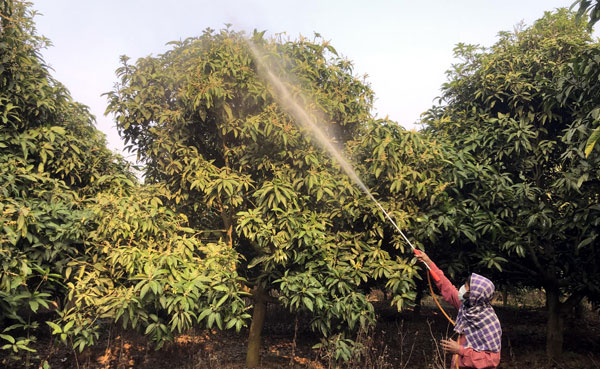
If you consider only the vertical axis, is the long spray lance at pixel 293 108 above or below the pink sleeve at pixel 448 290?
above

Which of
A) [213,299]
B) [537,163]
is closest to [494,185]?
[537,163]

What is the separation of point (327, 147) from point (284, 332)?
6.36 metres

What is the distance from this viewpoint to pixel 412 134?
5.53 metres

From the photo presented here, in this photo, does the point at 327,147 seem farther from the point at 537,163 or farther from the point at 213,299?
the point at 537,163

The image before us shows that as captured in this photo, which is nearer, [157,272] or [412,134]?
[157,272]

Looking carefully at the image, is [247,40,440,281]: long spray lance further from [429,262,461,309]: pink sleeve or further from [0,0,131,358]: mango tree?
[0,0,131,358]: mango tree

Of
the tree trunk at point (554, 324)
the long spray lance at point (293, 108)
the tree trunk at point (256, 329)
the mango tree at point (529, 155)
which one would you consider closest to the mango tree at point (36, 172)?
the long spray lance at point (293, 108)

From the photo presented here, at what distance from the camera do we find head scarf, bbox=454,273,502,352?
340cm

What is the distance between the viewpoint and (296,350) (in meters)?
8.38

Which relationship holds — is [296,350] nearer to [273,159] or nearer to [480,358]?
[273,159]

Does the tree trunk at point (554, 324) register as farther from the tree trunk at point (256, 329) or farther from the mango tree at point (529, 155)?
the tree trunk at point (256, 329)

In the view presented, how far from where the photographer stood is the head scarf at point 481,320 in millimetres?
3396

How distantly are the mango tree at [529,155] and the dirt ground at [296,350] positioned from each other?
1.25 meters

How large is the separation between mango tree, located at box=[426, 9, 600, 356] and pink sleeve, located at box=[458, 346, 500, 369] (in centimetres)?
273
